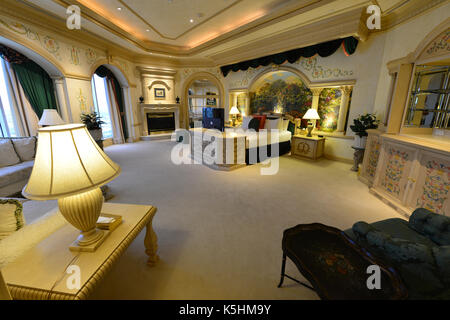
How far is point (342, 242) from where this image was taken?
52.7 inches

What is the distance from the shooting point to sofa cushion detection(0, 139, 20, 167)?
2832 mm

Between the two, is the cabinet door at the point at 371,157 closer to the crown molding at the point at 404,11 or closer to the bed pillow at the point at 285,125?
the crown molding at the point at 404,11

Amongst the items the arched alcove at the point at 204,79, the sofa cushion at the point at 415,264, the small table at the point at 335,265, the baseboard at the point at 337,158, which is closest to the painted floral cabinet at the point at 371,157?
the baseboard at the point at 337,158

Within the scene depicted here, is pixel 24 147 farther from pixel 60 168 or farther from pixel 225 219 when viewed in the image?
pixel 225 219

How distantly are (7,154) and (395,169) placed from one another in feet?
18.5

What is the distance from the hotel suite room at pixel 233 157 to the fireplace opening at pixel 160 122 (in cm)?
33

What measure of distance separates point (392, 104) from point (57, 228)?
399 cm

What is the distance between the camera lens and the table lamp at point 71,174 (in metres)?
0.91

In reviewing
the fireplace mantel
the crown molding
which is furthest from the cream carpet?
the fireplace mantel

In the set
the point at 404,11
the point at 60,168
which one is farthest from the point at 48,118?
the point at 404,11

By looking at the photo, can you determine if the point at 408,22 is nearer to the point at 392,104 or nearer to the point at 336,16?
the point at 336,16

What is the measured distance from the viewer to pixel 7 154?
2883mm
